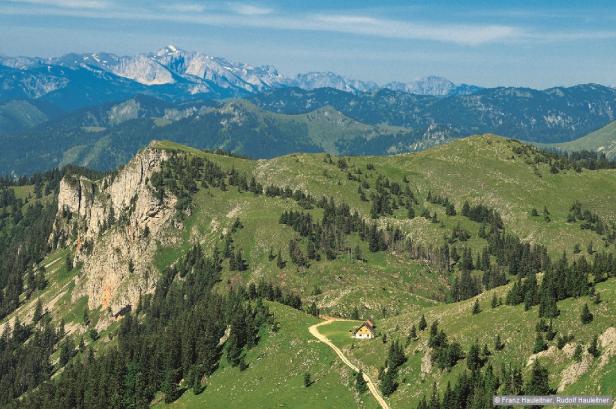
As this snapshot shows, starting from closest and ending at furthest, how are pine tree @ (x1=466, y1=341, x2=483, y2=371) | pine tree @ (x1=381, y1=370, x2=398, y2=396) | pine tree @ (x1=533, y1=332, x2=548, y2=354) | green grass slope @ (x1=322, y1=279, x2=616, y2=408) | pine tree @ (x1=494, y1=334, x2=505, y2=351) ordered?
green grass slope @ (x1=322, y1=279, x2=616, y2=408) < pine tree @ (x1=533, y1=332, x2=548, y2=354) < pine tree @ (x1=466, y1=341, x2=483, y2=371) < pine tree @ (x1=494, y1=334, x2=505, y2=351) < pine tree @ (x1=381, y1=370, x2=398, y2=396)

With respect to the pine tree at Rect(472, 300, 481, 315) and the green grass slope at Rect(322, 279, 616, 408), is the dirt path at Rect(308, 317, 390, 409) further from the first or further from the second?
the pine tree at Rect(472, 300, 481, 315)

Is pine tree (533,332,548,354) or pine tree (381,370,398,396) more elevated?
pine tree (533,332,548,354)

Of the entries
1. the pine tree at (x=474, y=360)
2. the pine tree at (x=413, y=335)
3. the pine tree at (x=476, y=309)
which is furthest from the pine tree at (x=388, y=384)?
the pine tree at (x=476, y=309)

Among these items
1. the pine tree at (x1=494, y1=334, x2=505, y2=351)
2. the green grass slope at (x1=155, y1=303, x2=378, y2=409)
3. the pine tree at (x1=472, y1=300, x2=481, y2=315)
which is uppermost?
the pine tree at (x1=494, y1=334, x2=505, y2=351)

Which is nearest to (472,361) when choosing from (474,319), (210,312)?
(474,319)

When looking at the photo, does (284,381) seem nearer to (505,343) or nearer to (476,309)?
(476,309)

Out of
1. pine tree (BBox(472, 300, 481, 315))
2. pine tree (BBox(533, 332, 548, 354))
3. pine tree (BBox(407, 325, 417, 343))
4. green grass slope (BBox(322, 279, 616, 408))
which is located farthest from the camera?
pine tree (BBox(472, 300, 481, 315))

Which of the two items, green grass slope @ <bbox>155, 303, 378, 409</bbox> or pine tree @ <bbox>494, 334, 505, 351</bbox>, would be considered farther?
green grass slope @ <bbox>155, 303, 378, 409</bbox>

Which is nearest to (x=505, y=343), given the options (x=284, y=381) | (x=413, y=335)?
(x=413, y=335)

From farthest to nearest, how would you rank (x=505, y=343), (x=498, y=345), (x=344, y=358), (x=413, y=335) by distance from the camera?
(x=344, y=358) < (x=413, y=335) < (x=505, y=343) < (x=498, y=345)

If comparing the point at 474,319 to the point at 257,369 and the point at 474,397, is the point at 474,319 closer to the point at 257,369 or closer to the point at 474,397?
the point at 474,397

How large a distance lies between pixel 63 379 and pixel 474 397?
5051 inches

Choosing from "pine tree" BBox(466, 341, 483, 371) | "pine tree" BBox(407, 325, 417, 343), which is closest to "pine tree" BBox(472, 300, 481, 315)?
"pine tree" BBox(407, 325, 417, 343)

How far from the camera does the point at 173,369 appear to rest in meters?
152
